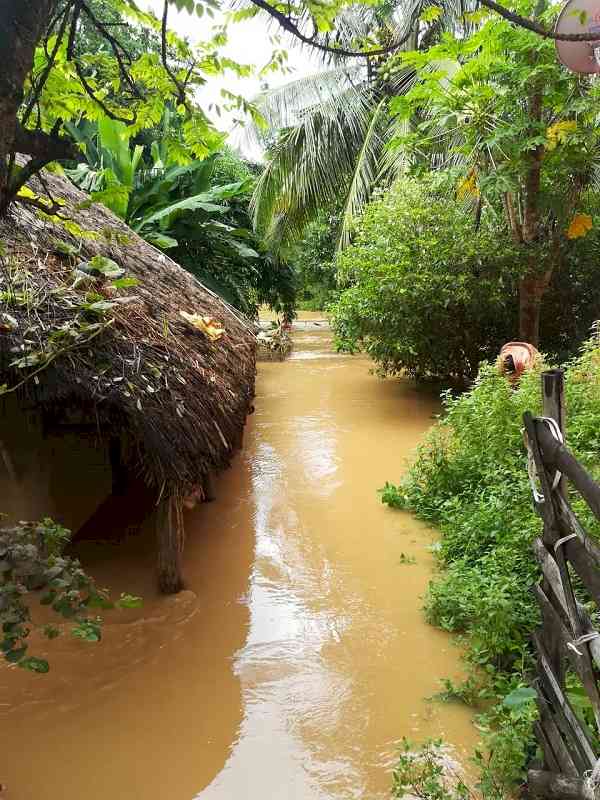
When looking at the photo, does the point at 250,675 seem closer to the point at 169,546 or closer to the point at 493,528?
the point at 169,546

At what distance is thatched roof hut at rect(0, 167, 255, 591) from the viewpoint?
353cm

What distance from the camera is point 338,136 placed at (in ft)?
40.0

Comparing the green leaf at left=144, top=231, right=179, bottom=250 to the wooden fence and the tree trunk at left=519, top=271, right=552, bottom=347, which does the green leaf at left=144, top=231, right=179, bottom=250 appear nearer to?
the tree trunk at left=519, top=271, right=552, bottom=347

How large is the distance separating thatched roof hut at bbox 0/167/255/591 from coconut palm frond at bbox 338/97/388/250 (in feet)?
24.4

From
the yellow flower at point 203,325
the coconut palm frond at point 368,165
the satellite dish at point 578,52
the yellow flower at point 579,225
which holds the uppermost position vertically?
the coconut palm frond at point 368,165

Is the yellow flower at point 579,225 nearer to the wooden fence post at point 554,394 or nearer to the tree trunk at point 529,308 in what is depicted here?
the tree trunk at point 529,308

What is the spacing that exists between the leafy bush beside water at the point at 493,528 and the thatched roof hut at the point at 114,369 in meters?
1.71

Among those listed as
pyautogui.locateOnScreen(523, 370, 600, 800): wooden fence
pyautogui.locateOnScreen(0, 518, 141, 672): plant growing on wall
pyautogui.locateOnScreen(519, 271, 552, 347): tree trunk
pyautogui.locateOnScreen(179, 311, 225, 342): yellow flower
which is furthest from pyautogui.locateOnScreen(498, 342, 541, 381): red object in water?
pyautogui.locateOnScreen(0, 518, 141, 672): plant growing on wall

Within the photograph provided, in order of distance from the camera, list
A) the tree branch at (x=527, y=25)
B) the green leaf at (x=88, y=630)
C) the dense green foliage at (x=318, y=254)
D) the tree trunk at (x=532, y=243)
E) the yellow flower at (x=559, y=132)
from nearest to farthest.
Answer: the tree branch at (x=527, y=25) < the green leaf at (x=88, y=630) < the yellow flower at (x=559, y=132) < the tree trunk at (x=532, y=243) < the dense green foliage at (x=318, y=254)

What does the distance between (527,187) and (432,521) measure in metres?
4.69

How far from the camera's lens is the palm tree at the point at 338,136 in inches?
460

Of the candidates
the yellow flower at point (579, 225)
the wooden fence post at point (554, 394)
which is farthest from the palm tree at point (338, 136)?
the wooden fence post at point (554, 394)

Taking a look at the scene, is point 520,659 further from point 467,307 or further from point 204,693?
point 467,307

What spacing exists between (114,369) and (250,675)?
72.2 inches
